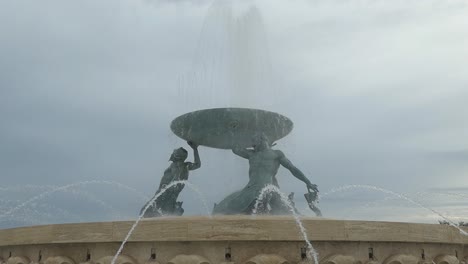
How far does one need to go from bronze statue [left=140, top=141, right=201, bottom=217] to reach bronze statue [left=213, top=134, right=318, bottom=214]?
1.24m

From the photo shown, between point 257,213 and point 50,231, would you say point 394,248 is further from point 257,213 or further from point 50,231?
point 50,231

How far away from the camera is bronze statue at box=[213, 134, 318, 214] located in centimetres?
1171

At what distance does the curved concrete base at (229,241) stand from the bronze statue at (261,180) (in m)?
3.56

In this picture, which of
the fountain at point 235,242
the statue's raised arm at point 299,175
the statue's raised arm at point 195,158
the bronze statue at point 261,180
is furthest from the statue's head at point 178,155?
the fountain at point 235,242

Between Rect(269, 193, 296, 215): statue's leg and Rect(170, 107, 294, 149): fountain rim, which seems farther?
Rect(170, 107, 294, 149): fountain rim

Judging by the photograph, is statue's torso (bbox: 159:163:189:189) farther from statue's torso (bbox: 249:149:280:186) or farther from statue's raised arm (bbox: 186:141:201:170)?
statue's torso (bbox: 249:149:280:186)

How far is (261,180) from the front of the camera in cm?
1194

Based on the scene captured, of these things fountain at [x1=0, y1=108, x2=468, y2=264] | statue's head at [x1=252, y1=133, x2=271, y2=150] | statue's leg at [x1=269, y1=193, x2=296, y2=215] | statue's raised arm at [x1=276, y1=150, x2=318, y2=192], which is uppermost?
statue's head at [x1=252, y1=133, x2=271, y2=150]

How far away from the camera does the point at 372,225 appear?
26.8 feet

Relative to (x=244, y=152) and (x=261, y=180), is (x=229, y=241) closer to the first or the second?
(x=261, y=180)

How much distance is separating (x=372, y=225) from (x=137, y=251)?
3681 mm

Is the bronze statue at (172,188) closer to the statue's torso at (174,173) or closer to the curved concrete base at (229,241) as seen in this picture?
the statue's torso at (174,173)

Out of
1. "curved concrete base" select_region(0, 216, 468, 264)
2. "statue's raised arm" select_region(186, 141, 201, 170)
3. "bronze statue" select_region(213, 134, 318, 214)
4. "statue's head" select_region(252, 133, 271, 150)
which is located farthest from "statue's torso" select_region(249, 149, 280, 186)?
"curved concrete base" select_region(0, 216, 468, 264)

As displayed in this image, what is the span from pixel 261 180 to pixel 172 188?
95.2 inches
